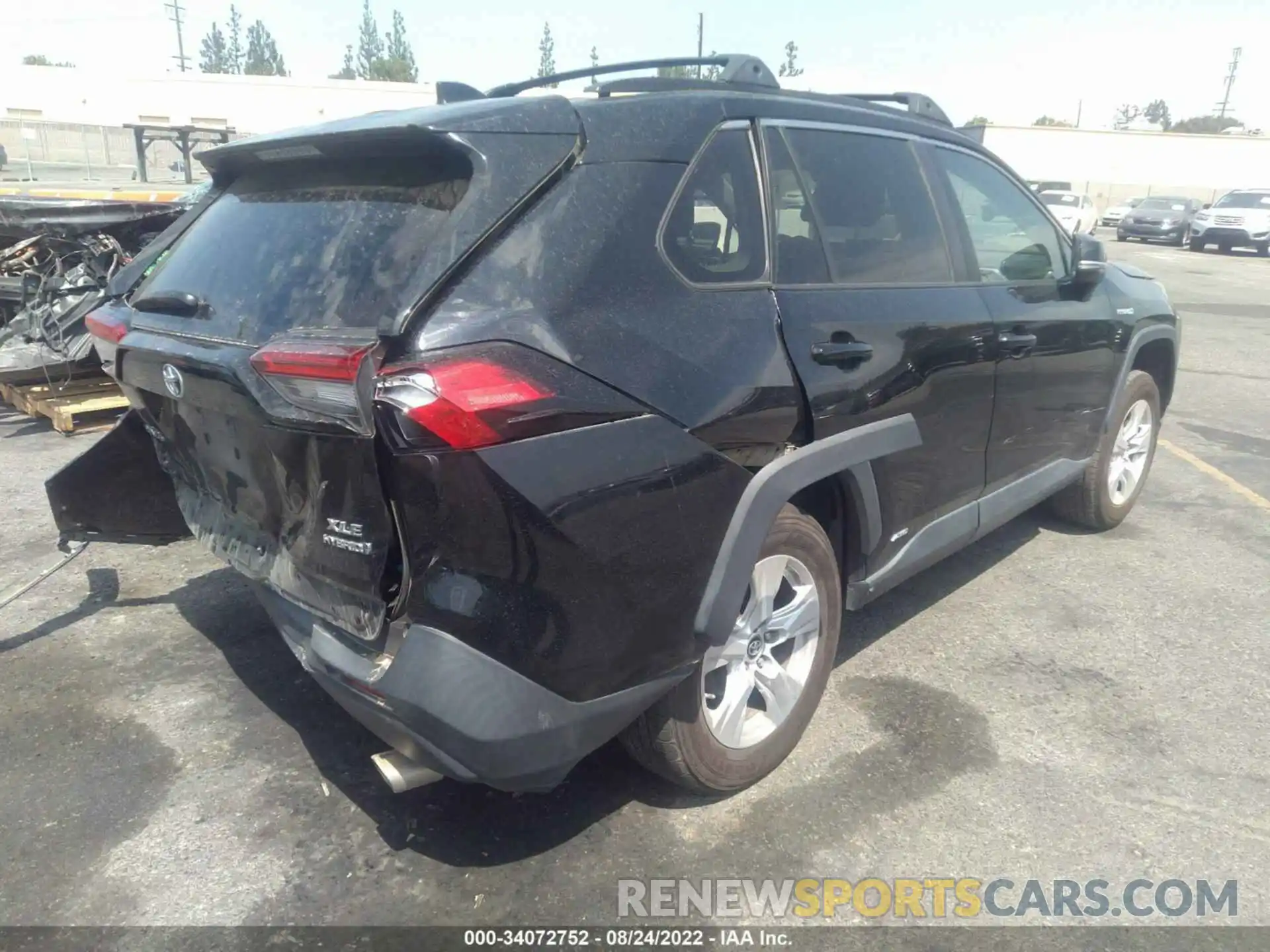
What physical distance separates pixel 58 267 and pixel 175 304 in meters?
5.20

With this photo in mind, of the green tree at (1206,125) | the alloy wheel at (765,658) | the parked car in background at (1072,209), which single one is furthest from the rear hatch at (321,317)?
the green tree at (1206,125)

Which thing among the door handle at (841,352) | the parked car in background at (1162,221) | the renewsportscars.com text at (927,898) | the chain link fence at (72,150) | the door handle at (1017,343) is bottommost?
the parked car in background at (1162,221)

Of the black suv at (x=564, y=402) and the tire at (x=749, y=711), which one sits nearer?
the black suv at (x=564, y=402)

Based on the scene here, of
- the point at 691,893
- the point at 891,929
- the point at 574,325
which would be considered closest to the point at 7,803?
the point at 691,893

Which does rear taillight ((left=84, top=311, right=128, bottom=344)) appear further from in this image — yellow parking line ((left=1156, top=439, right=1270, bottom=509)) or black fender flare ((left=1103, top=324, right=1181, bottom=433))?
yellow parking line ((left=1156, top=439, right=1270, bottom=509))

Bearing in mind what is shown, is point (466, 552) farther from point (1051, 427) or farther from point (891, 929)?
point (1051, 427)

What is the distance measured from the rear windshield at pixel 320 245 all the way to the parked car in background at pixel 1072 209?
29.1 m

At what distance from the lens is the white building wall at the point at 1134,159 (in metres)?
52.3

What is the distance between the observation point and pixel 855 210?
3.20m

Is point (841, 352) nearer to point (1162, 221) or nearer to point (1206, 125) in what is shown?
point (1162, 221)

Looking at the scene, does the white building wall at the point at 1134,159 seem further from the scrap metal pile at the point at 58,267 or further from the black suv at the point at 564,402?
the black suv at the point at 564,402

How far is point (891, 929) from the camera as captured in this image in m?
2.42

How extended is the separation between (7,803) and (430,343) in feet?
6.72

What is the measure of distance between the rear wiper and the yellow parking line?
5679 millimetres
